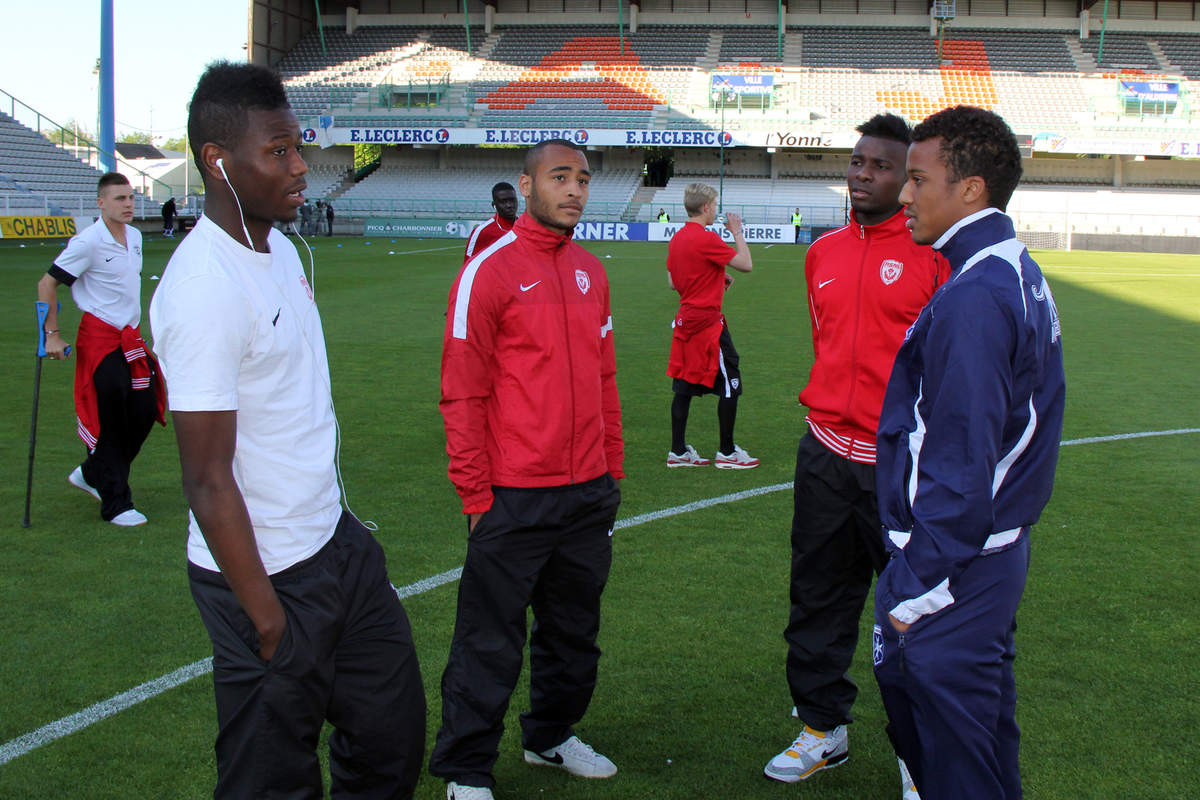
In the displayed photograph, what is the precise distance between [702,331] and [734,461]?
1.04 m

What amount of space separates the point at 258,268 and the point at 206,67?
514 mm

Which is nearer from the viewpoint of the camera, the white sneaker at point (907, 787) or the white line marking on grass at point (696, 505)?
the white sneaker at point (907, 787)

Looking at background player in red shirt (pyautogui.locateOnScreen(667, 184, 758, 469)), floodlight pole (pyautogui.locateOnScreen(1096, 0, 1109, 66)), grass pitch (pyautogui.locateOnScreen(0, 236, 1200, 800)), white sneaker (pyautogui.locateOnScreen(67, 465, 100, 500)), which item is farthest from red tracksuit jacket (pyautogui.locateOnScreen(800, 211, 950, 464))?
floodlight pole (pyautogui.locateOnScreen(1096, 0, 1109, 66))

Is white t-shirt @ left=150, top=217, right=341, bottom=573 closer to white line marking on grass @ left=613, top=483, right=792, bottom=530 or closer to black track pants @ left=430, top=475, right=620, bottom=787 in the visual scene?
black track pants @ left=430, top=475, right=620, bottom=787

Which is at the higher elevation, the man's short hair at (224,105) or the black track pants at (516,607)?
the man's short hair at (224,105)

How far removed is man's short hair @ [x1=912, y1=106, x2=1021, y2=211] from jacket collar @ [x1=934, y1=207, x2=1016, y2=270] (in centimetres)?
6

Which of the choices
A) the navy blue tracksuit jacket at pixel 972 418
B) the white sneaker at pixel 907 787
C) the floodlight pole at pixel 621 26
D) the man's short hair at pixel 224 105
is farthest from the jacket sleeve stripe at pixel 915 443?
the floodlight pole at pixel 621 26

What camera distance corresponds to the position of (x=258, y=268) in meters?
2.41

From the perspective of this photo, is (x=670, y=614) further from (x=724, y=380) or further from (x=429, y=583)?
(x=724, y=380)

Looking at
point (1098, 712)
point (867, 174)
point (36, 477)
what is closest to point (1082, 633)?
point (1098, 712)

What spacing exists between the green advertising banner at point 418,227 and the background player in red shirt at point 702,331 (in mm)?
35253

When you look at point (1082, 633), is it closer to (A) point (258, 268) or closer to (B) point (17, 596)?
(A) point (258, 268)

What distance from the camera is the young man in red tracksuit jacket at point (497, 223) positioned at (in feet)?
23.9

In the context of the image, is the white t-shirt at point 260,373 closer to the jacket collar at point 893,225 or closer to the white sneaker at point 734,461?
the jacket collar at point 893,225
